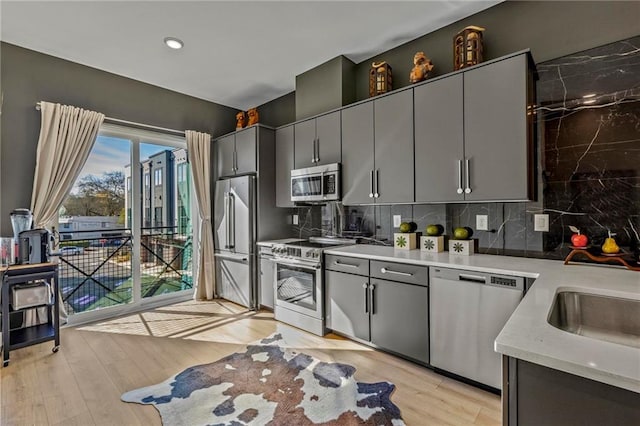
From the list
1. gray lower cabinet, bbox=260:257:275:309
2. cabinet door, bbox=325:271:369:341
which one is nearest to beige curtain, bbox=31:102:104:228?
gray lower cabinet, bbox=260:257:275:309

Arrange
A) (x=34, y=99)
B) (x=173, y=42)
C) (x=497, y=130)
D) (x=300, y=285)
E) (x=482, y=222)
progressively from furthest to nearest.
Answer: (x=300, y=285) < (x=34, y=99) < (x=173, y=42) < (x=482, y=222) < (x=497, y=130)

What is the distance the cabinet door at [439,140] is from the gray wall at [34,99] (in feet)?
10.9

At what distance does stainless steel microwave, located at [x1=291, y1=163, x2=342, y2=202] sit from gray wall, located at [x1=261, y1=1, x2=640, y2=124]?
136 cm

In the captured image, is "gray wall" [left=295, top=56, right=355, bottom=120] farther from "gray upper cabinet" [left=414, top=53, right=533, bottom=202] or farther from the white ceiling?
"gray upper cabinet" [left=414, top=53, right=533, bottom=202]

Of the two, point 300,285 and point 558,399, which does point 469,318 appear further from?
point 300,285

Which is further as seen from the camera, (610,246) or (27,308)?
(27,308)

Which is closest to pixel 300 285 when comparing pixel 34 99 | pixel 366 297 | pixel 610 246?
pixel 366 297

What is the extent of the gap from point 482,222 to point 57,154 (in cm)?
418

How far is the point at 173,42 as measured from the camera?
300 cm

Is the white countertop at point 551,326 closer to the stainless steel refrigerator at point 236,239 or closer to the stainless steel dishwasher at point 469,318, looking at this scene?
the stainless steel dishwasher at point 469,318

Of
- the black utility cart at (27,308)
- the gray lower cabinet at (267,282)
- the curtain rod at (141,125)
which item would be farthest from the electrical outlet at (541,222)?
the curtain rod at (141,125)

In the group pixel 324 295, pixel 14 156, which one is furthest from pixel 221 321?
pixel 14 156

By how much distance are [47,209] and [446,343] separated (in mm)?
3934

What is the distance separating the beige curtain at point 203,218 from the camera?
4273 mm
